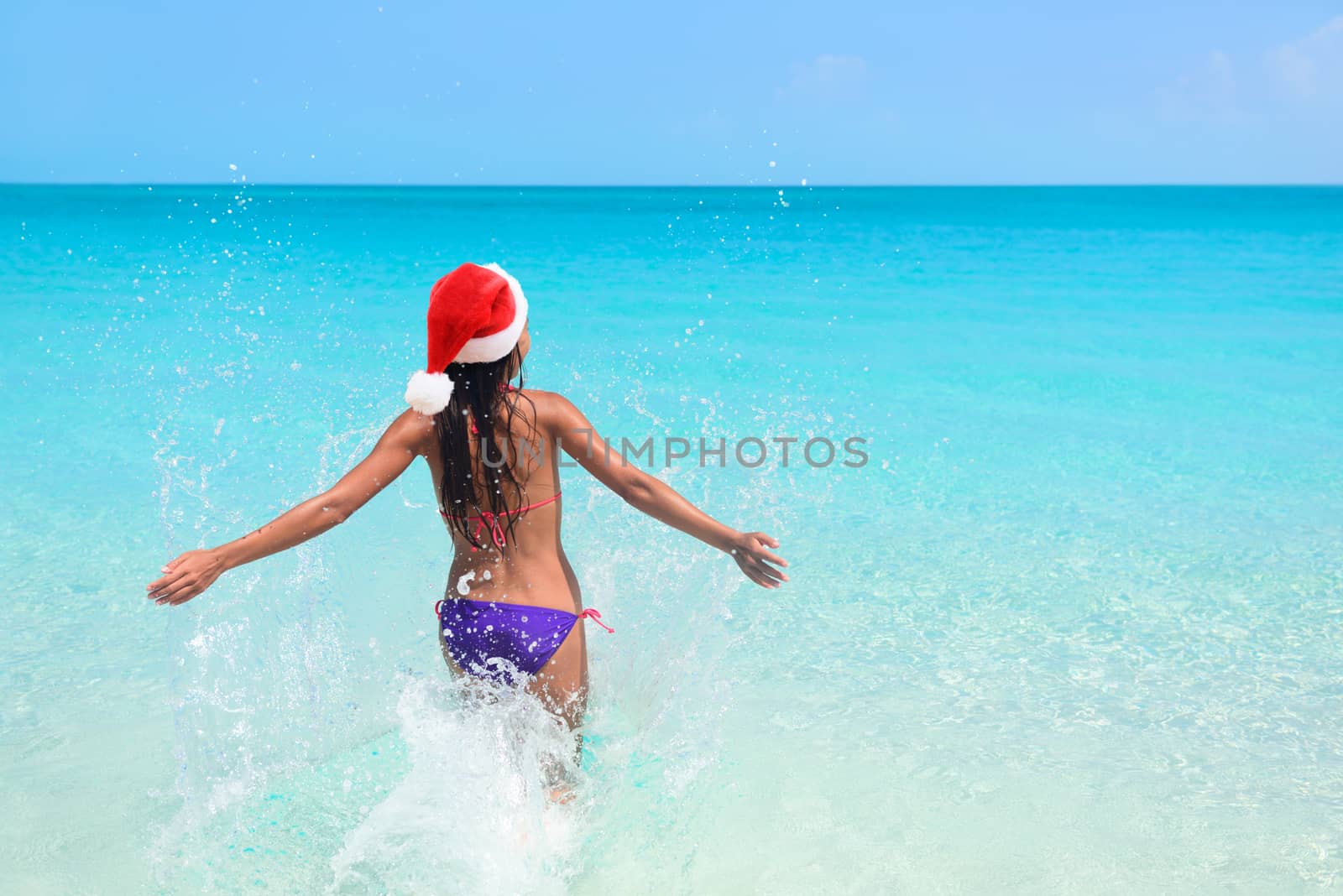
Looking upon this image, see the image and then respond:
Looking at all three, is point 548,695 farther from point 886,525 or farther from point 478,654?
point 886,525

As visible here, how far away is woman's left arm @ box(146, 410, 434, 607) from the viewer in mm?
2619

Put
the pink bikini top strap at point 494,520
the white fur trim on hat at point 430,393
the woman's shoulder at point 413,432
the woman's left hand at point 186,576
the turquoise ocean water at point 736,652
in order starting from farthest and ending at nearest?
1. the turquoise ocean water at point 736,652
2. the pink bikini top strap at point 494,520
3. the woman's shoulder at point 413,432
4. the white fur trim on hat at point 430,393
5. the woman's left hand at point 186,576

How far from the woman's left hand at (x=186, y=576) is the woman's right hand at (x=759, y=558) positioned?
137 centimetres

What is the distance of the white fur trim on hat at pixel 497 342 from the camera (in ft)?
9.35

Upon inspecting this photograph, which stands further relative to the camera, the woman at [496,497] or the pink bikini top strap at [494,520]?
the pink bikini top strap at [494,520]

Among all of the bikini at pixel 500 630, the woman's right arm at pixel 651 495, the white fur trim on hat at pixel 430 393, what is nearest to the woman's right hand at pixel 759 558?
the woman's right arm at pixel 651 495

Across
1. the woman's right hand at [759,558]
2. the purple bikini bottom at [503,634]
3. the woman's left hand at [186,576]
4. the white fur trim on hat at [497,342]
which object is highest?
the white fur trim on hat at [497,342]

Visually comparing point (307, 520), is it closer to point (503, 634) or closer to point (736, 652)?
point (503, 634)

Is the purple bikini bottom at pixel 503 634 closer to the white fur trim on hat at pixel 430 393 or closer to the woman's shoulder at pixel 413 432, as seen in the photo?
the woman's shoulder at pixel 413 432

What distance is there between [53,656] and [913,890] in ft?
11.5

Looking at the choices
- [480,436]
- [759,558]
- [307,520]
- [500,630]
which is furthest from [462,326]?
[759,558]

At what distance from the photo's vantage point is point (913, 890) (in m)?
3.16

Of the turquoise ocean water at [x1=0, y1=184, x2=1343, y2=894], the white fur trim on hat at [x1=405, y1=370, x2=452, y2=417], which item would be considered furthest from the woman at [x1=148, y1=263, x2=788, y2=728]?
the turquoise ocean water at [x1=0, y1=184, x2=1343, y2=894]

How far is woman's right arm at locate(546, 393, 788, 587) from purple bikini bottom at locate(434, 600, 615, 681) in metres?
0.42
